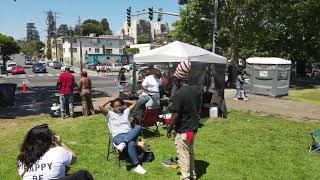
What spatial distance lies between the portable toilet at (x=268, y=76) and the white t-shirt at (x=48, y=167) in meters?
19.0

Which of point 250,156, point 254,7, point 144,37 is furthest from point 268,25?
point 144,37

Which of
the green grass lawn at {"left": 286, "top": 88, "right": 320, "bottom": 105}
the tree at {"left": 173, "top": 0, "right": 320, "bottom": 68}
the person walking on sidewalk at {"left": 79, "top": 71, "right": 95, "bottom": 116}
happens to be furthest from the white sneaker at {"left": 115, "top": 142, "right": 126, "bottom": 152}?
the tree at {"left": 173, "top": 0, "right": 320, "bottom": 68}

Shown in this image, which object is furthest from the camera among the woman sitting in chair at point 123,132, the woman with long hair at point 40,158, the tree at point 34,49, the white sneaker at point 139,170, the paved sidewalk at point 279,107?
the tree at point 34,49

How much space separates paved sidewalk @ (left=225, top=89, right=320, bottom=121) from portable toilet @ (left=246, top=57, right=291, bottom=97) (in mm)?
1383

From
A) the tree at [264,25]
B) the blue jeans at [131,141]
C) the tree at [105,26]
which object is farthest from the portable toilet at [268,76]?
the tree at [105,26]

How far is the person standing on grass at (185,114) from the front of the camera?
658 cm

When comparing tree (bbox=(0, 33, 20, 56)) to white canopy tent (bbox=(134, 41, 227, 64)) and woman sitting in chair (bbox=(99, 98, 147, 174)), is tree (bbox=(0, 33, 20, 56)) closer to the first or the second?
white canopy tent (bbox=(134, 41, 227, 64))

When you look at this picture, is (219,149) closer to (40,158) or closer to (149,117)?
(149,117)

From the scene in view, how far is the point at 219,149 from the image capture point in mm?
9609

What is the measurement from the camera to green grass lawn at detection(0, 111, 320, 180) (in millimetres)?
7848

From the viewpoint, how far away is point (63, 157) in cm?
473

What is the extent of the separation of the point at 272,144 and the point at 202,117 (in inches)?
160

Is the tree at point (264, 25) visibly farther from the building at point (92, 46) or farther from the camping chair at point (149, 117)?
the building at point (92, 46)

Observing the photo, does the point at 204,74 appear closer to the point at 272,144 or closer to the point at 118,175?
the point at 272,144
